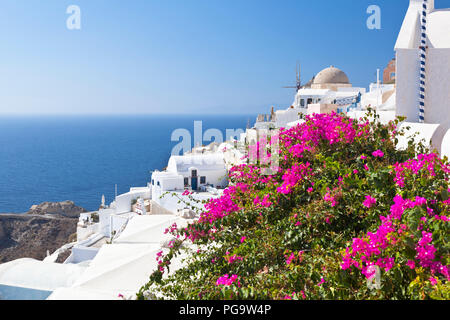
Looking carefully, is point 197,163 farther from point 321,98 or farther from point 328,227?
point 328,227

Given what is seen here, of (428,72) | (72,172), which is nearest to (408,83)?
(428,72)

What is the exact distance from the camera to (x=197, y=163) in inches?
851

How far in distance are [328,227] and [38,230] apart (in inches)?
1285

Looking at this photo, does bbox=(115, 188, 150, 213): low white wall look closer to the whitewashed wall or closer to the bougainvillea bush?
the whitewashed wall

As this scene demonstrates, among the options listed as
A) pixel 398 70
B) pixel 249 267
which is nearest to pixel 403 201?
pixel 249 267

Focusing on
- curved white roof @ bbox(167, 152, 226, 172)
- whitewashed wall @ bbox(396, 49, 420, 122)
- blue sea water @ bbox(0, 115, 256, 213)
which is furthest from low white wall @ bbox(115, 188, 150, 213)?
blue sea water @ bbox(0, 115, 256, 213)

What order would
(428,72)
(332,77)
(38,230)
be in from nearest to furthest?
(428,72), (332,77), (38,230)

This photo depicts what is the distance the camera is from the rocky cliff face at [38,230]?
28109 mm

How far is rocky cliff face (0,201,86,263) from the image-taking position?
2811cm

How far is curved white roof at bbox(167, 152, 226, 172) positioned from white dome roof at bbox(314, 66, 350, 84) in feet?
35.5

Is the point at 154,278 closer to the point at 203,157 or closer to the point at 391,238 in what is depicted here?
the point at 391,238

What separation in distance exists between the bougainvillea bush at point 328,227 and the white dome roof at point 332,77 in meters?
23.9
